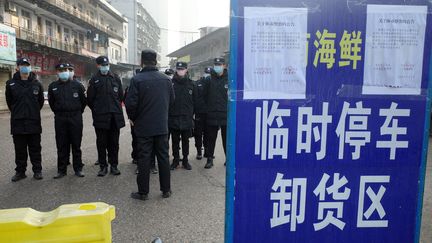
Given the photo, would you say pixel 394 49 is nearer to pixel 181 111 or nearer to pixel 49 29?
pixel 181 111

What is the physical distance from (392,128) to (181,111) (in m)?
4.00

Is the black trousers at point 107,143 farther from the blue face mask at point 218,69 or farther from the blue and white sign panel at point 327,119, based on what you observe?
the blue and white sign panel at point 327,119

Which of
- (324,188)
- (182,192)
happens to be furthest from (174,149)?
(324,188)

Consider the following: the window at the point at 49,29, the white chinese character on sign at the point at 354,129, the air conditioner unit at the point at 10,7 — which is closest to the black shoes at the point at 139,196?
the white chinese character on sign at the point at 354,129

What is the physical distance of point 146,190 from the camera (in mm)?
4293

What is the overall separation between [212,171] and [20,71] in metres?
3.18

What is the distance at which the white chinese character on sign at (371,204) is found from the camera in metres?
2.24

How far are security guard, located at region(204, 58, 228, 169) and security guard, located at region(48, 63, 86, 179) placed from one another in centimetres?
204

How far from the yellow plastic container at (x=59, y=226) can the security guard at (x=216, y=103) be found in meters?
4.00

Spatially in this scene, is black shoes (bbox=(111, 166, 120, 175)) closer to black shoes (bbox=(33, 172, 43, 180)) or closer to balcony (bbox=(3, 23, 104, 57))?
black shoes (bbox=(33, 172, 43, 180))

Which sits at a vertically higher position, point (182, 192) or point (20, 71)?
point (20, 71)

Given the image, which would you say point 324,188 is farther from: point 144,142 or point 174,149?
point 174,149

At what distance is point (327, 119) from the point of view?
7.11 feet

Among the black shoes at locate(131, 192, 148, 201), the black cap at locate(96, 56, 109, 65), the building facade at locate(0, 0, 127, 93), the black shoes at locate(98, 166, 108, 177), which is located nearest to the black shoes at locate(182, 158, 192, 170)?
the black shoes at locate(98, 166, 108, 177)
